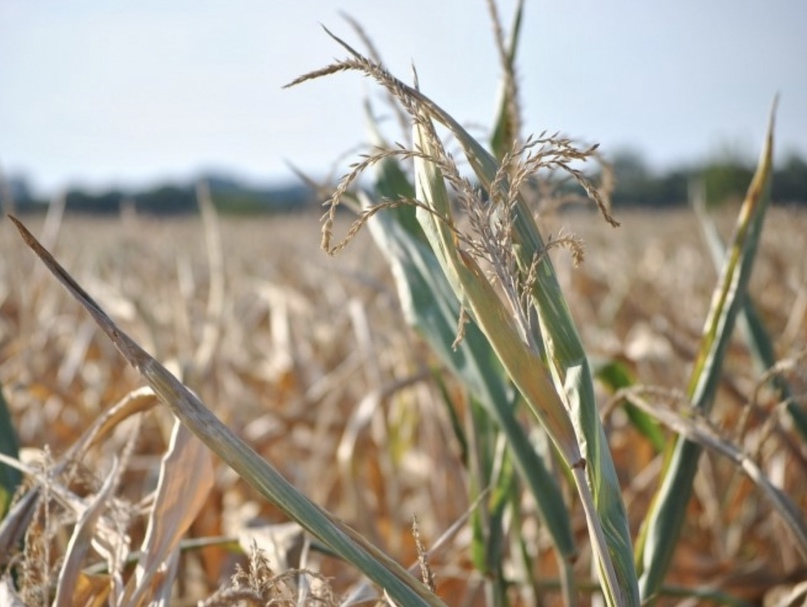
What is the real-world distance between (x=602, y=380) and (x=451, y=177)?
565 millimetres

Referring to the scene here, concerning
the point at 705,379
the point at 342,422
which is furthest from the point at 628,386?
the point at 342,422

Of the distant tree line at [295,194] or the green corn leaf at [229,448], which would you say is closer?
the green corn leaf at [229,448]

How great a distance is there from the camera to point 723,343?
0.68 metres

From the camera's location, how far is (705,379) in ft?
2.27

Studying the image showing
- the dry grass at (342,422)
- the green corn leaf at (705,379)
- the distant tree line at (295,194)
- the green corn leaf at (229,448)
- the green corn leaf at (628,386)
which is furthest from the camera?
the distant tree line at (295,194)

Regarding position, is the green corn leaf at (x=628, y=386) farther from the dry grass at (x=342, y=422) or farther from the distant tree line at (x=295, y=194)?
the distant tree line at (x=295, y=194)

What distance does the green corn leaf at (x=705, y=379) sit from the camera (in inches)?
25.9

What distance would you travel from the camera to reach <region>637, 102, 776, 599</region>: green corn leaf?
0.66 metres

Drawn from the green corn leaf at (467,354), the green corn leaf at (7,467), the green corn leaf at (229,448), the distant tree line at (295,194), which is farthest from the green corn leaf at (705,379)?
the distant tree line at (295,194)

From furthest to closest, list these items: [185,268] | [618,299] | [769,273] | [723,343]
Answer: [769,273], [618,299], [185,268], [723,343]

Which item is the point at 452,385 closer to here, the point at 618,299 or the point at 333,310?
the point at 618,299

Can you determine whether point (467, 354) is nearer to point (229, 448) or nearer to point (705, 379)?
point (705, 379)

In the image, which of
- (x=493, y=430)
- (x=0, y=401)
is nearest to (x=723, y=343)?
(x=493, y=430)

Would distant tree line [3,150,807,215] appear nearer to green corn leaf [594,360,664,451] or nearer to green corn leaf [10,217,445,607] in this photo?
green corn leaf [594,360,664,451]
